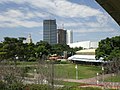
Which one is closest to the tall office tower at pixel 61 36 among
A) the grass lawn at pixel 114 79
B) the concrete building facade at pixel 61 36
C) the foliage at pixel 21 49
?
the concrete building facade at pixel 61 36

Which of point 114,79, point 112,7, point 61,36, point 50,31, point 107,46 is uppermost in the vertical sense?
point 50,31

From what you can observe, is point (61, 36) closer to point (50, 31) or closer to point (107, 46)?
point (50, 31)

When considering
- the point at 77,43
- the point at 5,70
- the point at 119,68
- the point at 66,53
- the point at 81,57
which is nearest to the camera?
the point at 5,70

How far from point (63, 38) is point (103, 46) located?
136m

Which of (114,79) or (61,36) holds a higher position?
(61,36)

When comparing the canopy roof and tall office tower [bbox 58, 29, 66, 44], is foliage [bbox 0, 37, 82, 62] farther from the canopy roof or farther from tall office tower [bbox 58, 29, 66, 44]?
tall office tower [bbox 58, 29, 66, 44]

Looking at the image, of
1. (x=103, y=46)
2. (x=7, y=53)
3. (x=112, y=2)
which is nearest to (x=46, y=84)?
(x=112, y=2)

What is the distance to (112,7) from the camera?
2516 mm

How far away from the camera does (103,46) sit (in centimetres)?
4741

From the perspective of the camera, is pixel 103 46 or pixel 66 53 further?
pixel 66 53

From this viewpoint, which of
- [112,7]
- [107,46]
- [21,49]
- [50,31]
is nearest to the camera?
[112,7]

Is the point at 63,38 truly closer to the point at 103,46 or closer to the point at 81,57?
the point at 81,57

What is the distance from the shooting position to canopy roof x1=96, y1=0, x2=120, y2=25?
2.44 metres

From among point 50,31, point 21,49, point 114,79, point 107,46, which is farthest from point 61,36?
point 114,79
